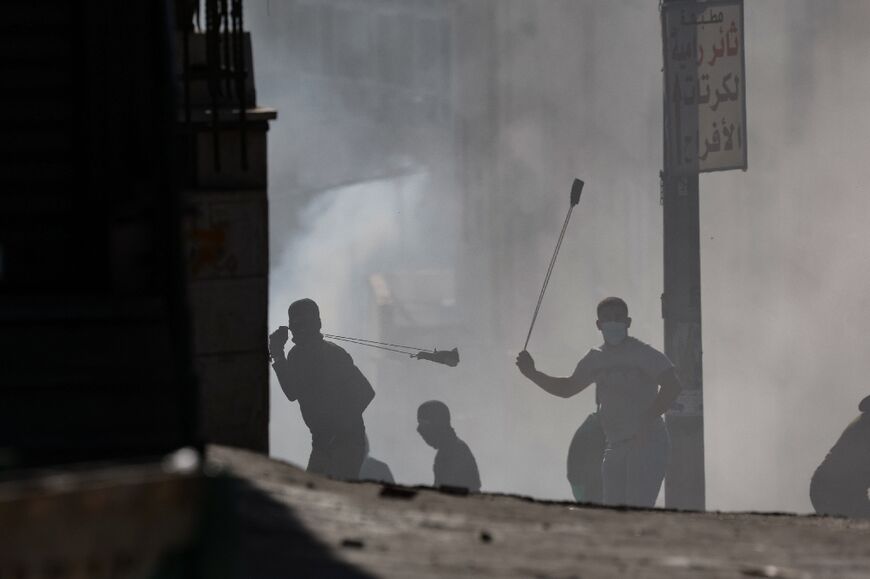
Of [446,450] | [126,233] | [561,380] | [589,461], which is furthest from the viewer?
[589,461]

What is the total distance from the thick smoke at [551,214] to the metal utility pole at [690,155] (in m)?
12.2

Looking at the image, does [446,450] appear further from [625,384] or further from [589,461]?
[625,384]

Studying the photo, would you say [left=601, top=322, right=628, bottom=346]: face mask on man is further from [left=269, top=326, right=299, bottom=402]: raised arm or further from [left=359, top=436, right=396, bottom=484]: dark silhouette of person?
[left=269, top=326, right=299, bottom=402]: raised arm

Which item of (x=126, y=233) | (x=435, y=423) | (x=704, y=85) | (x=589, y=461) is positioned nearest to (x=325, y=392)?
(x=435, y=423)

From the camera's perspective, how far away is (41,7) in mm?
6109

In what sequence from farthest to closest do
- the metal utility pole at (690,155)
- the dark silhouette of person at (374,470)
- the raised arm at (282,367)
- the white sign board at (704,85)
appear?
1. the white sign board at (704,85)
2. the metal utility pole at (690,155)
3. the dark silhouette of person at (374,470)
4. the raised arm at (282,367)

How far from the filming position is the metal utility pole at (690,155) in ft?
51.0

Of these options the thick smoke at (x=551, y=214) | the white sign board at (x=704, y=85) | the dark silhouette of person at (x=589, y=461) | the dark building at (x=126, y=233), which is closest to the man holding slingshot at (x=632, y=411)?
the dark silhouette of person at (x=589, y=461)

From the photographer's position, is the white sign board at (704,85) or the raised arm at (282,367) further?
the white sign board at (704,85)

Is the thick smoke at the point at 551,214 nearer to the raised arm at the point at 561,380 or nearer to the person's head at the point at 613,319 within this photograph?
the raised arm at the point at 561,380

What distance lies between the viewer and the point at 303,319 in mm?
12844

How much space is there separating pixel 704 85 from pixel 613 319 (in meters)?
4.06

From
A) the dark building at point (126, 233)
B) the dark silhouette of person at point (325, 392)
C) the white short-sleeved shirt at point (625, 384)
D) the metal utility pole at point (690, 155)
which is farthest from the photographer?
the metal utility pole at point (690, 155)

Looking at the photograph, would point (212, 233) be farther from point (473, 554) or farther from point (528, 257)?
point (528, 257)
